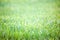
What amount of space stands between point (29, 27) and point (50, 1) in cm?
323

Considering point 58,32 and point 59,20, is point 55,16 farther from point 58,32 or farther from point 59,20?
point 58,32

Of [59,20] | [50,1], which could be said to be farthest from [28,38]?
[50,1]

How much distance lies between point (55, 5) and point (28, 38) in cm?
292

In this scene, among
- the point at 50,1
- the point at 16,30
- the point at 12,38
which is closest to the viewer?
the point at 12,38

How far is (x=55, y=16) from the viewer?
497cm

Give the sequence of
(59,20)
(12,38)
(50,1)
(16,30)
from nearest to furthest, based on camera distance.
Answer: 1. (12,38)
2. (16,30)
3. (59,20)
4. (50,1)

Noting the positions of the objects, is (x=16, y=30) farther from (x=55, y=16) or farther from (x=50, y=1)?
(x=50, y=1)

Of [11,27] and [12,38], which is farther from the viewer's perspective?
[11,27]

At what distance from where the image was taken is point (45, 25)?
4.19 metres

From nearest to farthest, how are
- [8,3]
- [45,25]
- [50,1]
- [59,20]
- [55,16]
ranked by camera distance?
[45,25] < [59,20] < [55,16] < [8,3] < [50,1]

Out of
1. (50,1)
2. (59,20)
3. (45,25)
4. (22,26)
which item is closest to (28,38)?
(22,26)

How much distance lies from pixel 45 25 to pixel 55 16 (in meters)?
0.90

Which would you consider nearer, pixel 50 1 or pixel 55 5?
pixel 55 5

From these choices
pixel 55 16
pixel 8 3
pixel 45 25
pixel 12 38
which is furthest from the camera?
pixel 8 3
